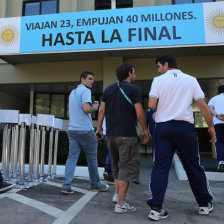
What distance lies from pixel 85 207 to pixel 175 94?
185cm

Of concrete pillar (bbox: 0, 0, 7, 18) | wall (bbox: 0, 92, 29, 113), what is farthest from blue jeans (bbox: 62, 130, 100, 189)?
wall (bbox: 0, 92, 29, 113)

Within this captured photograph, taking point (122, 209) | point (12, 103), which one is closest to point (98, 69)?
point (12, 103)

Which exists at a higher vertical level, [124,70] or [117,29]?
[117,29]

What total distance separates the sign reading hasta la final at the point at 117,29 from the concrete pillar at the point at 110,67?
5.51 feet

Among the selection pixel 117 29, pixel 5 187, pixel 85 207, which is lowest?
pixel 85 207

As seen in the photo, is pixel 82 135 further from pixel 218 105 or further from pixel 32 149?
pixel 218 105

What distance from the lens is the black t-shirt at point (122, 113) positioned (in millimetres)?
3084

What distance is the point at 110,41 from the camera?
7.79 meters

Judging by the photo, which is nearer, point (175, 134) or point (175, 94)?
point (175, 134)

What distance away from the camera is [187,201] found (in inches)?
144

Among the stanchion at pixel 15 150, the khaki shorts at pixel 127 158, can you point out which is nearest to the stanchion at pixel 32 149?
the stanchion at pixel 15 150

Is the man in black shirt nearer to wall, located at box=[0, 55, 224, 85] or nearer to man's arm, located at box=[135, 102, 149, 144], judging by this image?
man's arm, located at box=[135, 102, 149, 144]

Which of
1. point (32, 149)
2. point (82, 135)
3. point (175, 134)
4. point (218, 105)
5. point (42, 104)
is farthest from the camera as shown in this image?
point (42, 104)

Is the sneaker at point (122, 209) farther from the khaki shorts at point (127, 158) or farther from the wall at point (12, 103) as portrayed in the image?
the wall at point (12, 103)
